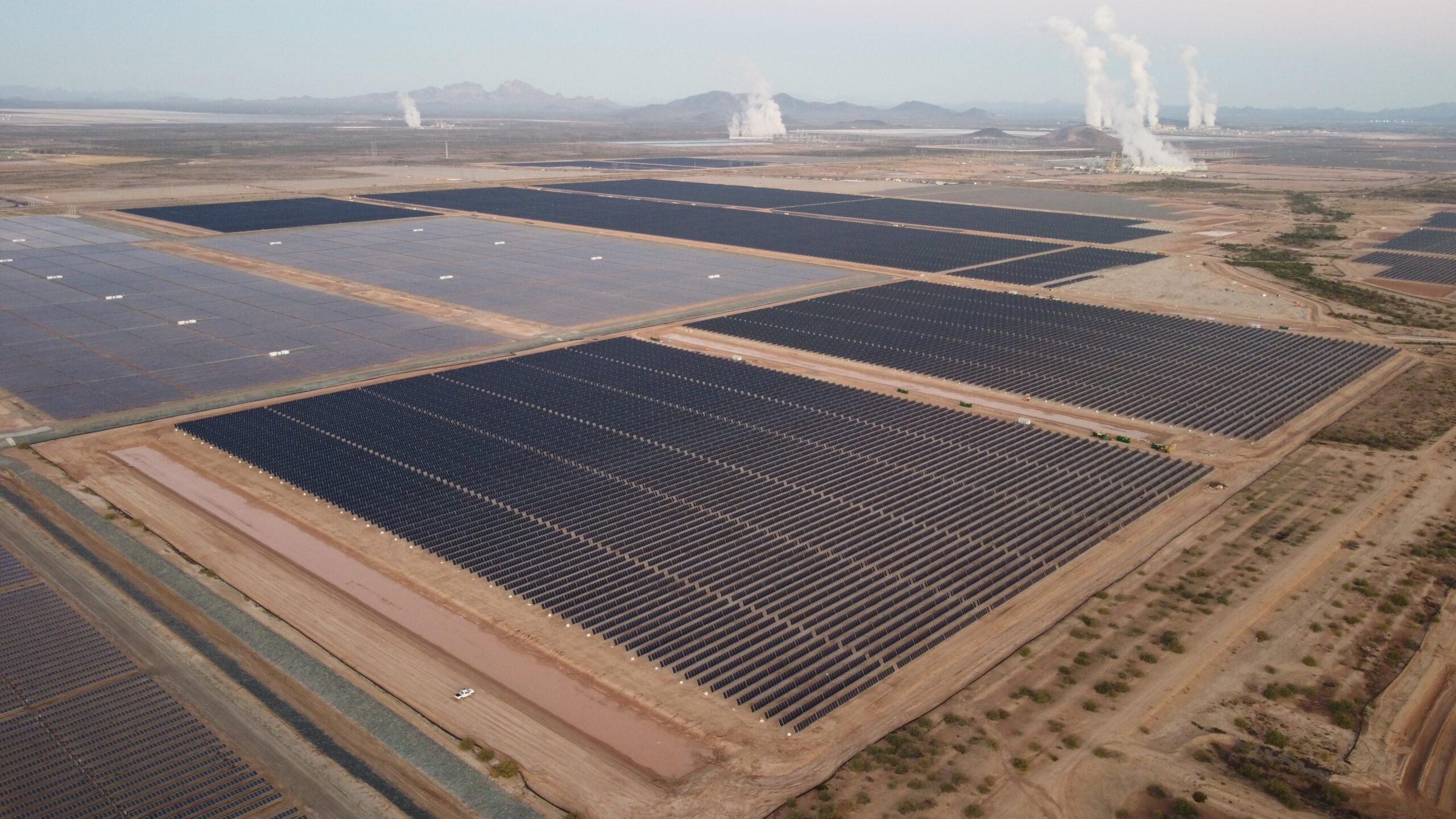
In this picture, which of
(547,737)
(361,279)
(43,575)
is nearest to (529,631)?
(547,737)

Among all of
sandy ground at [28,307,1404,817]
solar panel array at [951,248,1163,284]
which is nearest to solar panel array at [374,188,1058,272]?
solar panel array at [951,248,1163,284]

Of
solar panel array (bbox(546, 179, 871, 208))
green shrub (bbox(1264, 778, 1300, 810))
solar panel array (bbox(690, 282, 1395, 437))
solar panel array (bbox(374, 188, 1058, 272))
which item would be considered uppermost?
solar panel array (bbox(546, 179, 871, 208))

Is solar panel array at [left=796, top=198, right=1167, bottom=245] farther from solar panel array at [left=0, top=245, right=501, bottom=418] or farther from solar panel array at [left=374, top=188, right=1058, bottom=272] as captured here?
solar panel array at [left=0, top=245, right=501, bottom=418]

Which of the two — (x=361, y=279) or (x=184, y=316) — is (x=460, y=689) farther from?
(x=361, y=279)

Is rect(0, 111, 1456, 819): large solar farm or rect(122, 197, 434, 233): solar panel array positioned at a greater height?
rect(122, 197, 434, 233): solar panel array

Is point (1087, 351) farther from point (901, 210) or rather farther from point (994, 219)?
point (901, 210)

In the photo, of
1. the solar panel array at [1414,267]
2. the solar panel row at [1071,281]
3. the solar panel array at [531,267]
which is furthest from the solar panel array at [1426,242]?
the solar panel array at [531,267]
